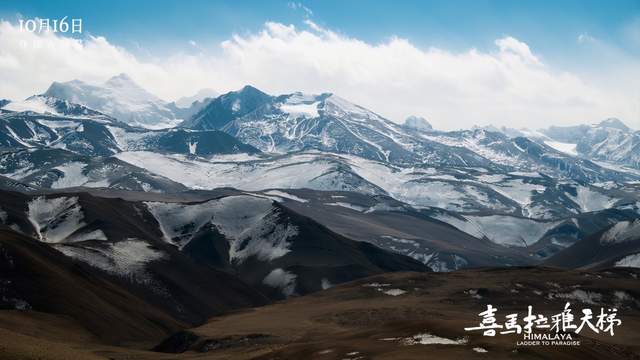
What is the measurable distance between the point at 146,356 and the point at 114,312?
189 feet

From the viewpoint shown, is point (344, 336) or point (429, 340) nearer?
point (429, 340)

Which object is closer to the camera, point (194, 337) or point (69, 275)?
point (194, 337)

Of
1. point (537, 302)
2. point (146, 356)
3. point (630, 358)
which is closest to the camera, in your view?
point (630, 358)

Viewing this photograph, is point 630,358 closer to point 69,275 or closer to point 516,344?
point 516,344

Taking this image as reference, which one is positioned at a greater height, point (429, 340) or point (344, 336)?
point (429, 340)

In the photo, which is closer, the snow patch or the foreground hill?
the foreground hill

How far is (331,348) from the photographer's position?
331ft

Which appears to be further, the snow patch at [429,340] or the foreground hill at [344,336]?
the snow patch at [429,340]

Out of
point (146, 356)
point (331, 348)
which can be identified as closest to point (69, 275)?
point (146, 356)

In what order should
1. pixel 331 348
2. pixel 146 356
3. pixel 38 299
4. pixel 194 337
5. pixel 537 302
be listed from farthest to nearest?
pixel 537 302 < pixel 38 299 < pixel 194 337 < pixel 146 356 < pixel 331 348

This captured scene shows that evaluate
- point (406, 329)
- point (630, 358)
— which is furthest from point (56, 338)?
point (630, 358)

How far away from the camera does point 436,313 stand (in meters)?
169

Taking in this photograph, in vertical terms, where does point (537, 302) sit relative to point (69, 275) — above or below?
below

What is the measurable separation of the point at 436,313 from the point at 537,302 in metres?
40.3
